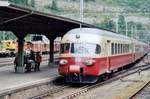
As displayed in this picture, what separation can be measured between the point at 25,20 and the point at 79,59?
3.47 metres

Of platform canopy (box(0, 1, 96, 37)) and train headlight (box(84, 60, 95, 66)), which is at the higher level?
platform canopy (box(0, 1, 96, 37))

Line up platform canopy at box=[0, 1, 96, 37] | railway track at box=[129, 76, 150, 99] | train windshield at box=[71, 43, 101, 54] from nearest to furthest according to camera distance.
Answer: railway track at box=[129, 76, 150, 99], platform canopy at box=[0, 1, 96, 37], train windshield at box=[71, 43, 101, 54]

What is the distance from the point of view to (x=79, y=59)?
23016mm

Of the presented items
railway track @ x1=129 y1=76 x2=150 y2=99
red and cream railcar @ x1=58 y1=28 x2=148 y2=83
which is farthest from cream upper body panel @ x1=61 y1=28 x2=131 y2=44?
railway track @ x1=129 y1=76 x2=150 y2=99

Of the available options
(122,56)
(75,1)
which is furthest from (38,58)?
(75,1)

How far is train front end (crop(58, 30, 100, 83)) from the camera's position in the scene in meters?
22.9

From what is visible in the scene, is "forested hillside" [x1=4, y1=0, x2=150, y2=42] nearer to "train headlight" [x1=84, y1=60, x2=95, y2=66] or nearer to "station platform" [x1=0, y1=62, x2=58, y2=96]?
"station platform" [x1=0, y1=62, x2=58, y2=96]

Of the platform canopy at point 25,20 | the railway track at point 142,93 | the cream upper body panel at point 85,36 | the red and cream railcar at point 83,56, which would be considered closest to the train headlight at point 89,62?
the red and cream railcar at point 83,56

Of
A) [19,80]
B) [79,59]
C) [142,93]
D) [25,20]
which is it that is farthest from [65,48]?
[142,93]

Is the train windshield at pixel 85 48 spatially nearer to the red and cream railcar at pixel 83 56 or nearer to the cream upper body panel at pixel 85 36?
the red and cream railcar at pixel 83 56

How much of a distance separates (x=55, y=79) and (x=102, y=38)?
324 centimetres

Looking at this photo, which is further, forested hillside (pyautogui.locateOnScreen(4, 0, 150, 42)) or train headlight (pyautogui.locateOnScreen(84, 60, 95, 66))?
forested hillside (pyautogui.locateOnScreen(4, 0, 150, 42))

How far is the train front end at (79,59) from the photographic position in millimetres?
22922

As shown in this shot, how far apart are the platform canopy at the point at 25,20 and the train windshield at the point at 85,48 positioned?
73.8 inches
